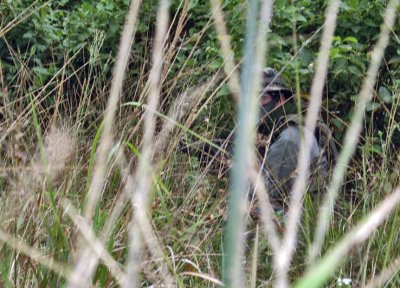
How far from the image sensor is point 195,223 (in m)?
2.33

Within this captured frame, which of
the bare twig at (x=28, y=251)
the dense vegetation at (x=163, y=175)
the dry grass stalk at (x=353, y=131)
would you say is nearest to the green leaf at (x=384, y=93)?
the dense vegetation at (x=163, y=175)

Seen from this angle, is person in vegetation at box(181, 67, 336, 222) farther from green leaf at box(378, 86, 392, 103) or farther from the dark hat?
green leaf at box(378, 86, 392, 103)

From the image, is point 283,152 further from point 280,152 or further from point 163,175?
point 163,175

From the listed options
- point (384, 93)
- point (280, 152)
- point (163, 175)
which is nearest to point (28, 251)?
point (163, 175)

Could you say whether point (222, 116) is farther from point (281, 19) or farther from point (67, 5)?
point (67, 5)

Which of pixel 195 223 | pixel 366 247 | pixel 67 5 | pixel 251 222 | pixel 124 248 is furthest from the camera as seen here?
pixel 67 5

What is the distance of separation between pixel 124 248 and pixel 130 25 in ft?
3.60

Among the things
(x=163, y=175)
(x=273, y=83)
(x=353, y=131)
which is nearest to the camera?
(x=353, y=131)

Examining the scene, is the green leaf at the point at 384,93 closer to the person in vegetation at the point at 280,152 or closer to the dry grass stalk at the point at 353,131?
the person in vegetation at the point at 280,152

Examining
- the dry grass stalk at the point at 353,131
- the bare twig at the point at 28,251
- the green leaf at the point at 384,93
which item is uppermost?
the dry grass stalk at the point at 353,131

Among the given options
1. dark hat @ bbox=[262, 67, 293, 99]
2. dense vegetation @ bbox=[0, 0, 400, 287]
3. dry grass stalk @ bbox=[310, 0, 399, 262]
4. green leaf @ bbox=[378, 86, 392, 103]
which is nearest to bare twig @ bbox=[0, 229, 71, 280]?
dense vegetation @ bbox=[0, 0, 400, 287]

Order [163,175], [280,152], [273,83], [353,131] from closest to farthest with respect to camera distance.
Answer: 1. [353,131]
2. [163,175]
3. [280,152]
4. [273,83]

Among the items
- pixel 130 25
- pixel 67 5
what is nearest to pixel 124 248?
pixel 130 25

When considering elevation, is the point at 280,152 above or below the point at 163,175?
below
